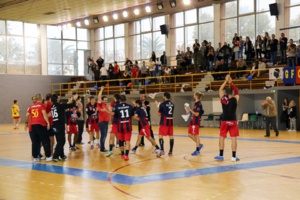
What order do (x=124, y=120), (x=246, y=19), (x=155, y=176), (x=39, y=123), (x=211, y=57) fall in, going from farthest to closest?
(x=246, y=19)
(x=211, y=57)
(x=124, y=120)
(x=39, y=123)
(x=155, y=176)

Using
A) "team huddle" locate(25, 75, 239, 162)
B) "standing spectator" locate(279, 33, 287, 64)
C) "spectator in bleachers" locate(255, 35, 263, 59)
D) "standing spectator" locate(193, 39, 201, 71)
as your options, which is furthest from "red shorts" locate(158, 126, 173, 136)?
"standing spectator" locate(193, 39, 201, 71)

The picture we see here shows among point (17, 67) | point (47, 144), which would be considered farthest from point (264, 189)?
point (17, 67)

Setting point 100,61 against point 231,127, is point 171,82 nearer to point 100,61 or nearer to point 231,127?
point 100,61

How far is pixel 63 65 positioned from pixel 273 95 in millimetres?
24458

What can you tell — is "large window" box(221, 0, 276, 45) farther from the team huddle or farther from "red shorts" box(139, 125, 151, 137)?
"red shorts" box(139, 125, 151, 137)

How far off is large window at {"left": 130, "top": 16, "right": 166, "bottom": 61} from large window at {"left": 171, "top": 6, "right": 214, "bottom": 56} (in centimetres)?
141

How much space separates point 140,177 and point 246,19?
86.2 ft

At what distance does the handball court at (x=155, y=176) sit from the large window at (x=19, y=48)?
2764cm

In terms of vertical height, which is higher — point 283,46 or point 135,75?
point 283,46

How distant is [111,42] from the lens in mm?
46031

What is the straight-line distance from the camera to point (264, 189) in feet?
30.5

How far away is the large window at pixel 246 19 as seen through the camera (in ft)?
111

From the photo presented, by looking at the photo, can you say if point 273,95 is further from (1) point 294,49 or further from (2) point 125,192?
(2) point 125,192

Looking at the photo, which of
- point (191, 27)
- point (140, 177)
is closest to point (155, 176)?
point (140, 177)
